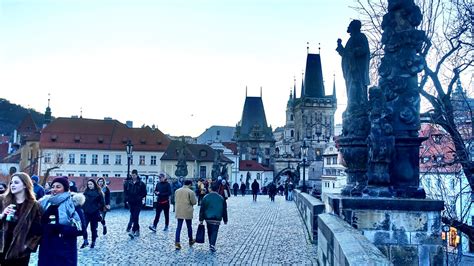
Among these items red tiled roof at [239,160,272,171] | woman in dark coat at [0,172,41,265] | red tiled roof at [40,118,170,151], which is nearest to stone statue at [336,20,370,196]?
woman in dark coat at [0,172,41,265]

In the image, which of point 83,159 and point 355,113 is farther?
point 83,159

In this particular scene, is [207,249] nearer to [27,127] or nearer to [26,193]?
[26,193]

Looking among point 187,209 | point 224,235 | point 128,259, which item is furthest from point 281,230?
point 128,259

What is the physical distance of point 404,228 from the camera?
768 cm

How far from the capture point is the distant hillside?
407 feet

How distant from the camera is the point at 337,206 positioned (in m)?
8.46

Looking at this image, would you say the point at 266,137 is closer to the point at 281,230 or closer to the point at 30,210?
the point at 281,230

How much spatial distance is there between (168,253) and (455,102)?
10.1 meters

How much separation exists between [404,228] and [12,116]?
132026 millimetres

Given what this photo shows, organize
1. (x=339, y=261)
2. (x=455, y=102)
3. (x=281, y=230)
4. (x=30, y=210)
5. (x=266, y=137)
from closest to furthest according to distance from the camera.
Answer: (x=339, y=261), (x=30, y=210), (x=455, y=102), (x=281, y=230), (x=266, y=137)

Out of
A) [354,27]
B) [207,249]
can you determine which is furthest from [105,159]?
[354,27]

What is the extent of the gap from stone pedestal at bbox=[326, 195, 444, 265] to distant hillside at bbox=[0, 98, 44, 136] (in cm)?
12605

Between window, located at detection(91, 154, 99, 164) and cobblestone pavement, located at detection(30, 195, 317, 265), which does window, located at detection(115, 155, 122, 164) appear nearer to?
window, located at detection(91, 154, 99, 164)

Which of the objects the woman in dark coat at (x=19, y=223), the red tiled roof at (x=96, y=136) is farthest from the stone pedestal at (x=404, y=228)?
the red tiled roof at (x=96, y=136)
